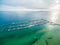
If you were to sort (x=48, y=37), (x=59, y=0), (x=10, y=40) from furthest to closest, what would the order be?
(x=59, y=0)
(x=48, y=37)
(x=10, y=40)

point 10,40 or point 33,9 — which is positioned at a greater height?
point 33,9

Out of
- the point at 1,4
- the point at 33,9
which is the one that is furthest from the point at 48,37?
the point at 1,4

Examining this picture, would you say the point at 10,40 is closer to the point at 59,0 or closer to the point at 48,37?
the point at 48,37

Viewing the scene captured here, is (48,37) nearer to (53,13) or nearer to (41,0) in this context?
(53,13)

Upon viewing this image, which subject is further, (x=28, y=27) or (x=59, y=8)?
(x=59, y=8)

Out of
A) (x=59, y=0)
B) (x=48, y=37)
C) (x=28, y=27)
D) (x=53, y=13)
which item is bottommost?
(x=48, y=37)

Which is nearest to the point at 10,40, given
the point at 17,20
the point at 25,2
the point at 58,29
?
the point at 17,20

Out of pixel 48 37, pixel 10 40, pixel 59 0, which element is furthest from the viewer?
pixel 59 0
